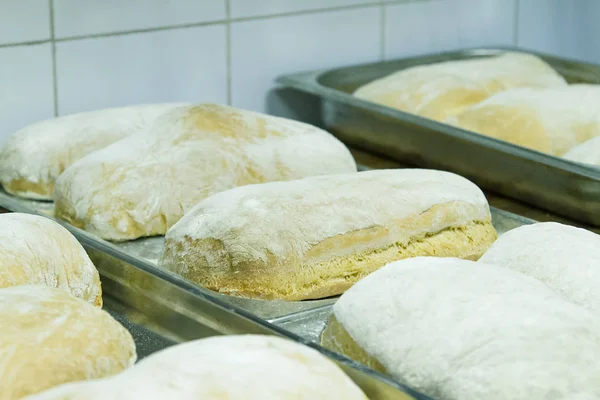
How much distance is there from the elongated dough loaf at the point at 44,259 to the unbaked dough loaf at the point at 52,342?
9 cm

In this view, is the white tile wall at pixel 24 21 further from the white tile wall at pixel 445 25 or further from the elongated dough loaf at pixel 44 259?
the white tile wall at pixel 445 25

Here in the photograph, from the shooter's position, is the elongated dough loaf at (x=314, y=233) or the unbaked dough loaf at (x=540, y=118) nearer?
the elongated dough loaf at (x=314, y=233)

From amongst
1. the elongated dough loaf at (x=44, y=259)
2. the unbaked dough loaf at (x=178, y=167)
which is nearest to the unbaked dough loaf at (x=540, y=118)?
the unbaked dough loaf at (x=178, y=167)

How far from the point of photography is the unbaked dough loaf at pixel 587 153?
57.4 inches

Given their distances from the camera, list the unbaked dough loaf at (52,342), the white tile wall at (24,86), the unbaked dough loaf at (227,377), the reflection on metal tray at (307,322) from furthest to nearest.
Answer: the white tile wall at (24,86), the reflection on metal tray at (307,322), the unbaked dough loaf at (52,342), the unbaked dough loaf at (227,377)

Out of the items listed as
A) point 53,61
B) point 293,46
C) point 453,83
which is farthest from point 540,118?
point 53,61

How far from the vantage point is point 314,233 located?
1.15m

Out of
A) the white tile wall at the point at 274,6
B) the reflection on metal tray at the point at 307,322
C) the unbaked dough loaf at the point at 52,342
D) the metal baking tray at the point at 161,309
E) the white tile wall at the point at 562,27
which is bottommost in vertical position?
the reflection on metal tray at the point at 307,322

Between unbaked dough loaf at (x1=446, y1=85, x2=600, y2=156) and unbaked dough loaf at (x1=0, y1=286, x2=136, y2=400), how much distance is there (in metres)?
0.88

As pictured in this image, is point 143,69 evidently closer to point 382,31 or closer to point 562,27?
point 382,31

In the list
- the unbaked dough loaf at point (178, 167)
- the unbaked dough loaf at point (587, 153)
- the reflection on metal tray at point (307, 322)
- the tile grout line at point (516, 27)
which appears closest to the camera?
the reflection on metal tray at point (307, 322)

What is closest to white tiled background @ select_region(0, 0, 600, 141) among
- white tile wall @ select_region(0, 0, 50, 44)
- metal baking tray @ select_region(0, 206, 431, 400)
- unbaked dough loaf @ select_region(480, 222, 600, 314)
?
white tile wall @ select_region(0, 0, 50, 44)

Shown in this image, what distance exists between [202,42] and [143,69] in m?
0.13

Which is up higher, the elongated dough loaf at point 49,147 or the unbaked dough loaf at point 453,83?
the unbaked dough loaf at point 453,83
